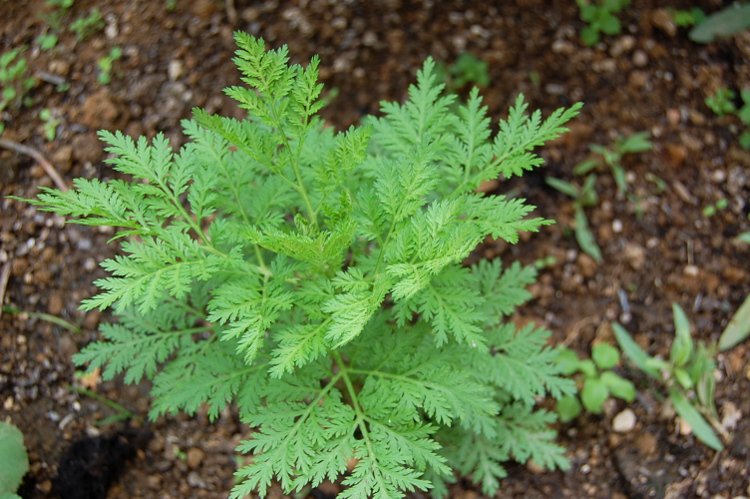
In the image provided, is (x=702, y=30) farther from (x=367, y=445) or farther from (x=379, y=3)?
(x=367, y=445)

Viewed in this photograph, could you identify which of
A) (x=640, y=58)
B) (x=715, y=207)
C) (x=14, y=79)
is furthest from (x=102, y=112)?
(x=715, y=207)

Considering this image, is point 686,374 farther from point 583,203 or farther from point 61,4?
point 61,4

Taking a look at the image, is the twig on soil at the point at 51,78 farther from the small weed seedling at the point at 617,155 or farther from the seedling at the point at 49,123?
the small weed seedling at the point at 617,155

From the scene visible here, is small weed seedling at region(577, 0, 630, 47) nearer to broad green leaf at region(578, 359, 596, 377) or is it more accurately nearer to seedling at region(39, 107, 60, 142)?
broad green leaf at region(578, 359, 596, 377)

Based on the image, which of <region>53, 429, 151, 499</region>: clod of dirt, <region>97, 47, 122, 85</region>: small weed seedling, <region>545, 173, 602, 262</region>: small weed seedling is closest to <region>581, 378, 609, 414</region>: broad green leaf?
<region>545, 173, 602, 262</region>: small weed seedling

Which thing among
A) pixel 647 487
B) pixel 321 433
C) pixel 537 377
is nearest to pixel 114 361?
pixel 321 433

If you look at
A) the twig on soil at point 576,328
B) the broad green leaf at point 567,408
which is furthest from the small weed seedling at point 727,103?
the broad green leaf at point 567,408
